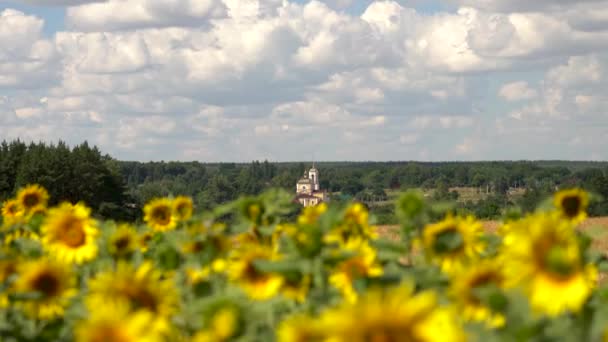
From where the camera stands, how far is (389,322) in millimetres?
2129

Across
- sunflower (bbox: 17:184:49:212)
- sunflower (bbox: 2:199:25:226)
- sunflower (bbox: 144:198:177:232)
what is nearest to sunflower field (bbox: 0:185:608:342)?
sunflower (bbox: 144:198:177:232)

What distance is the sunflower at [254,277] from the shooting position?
3367 mm

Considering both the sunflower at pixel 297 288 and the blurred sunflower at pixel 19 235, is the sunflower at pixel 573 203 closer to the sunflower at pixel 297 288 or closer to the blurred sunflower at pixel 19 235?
the sunflower at pixel 297 288

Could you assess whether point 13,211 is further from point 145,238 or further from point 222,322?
point 222,322

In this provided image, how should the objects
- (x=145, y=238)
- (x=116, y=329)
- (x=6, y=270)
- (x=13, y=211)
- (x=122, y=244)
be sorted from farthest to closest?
1. (x=13, y=211)
2. (x=145, y=238)
3. (x=122, y=244)
4. (x=6, y=270)
5. (x=116, y=329)

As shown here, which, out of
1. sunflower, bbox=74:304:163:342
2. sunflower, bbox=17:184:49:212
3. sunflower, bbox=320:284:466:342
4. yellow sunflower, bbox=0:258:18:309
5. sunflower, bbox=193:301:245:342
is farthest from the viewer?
sunflower, bbox=17:184:49:212

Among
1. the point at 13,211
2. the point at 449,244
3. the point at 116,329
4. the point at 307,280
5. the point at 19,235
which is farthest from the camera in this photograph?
the point at 13,211

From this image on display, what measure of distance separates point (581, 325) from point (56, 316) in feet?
6.36

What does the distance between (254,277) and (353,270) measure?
0.33 metres

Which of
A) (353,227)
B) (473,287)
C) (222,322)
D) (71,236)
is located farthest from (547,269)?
(71,236)

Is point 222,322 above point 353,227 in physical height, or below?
below

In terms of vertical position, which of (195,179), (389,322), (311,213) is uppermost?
(311,213)

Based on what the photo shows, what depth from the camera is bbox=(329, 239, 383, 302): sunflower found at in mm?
3340

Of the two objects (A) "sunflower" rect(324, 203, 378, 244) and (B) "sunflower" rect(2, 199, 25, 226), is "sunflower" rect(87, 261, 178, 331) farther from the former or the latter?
(B) "sunflower" rect(2, 199, 25, 226)
